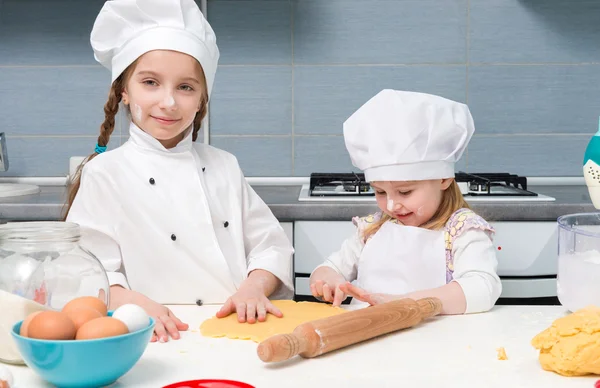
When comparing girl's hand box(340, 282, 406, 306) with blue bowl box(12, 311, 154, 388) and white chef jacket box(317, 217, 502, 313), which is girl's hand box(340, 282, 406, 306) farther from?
blue bowl box(12, 311, 154, 388)

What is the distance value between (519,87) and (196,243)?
1.45 m

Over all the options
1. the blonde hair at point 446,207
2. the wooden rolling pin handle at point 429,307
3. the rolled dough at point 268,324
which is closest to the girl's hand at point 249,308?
the rolled dough at point 268,324

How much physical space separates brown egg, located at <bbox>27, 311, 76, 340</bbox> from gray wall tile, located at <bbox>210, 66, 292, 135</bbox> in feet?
5.79

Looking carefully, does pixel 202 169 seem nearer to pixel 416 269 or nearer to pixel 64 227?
pixel 416 269

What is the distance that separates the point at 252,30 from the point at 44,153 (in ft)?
2.75

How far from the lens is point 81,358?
726 mm

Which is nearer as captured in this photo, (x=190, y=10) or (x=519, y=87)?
(x=190, y=10)

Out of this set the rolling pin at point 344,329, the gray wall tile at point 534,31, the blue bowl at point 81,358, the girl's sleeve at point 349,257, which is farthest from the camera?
the gray wall tile at point 534,31

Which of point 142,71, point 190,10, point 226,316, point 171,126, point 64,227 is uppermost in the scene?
point 190,10

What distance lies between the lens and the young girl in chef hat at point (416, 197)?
1351 mm

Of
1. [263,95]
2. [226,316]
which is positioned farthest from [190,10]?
[263,95]

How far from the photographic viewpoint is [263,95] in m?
2.46

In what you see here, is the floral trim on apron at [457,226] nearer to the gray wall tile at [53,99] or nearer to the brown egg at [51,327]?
the brown egg at [51,327]

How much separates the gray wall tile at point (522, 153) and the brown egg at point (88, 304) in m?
1.83
